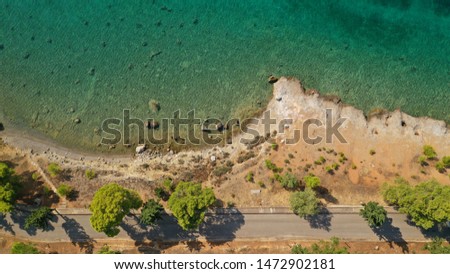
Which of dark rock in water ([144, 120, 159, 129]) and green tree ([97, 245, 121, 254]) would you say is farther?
dark rock in water ([144, 120, 159, 129])

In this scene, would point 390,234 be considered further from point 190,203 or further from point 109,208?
point 109,208

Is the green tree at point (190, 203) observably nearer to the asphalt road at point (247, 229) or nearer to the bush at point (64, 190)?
the asphalt road at point (247, 229)

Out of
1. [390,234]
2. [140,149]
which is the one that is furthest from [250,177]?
[390,234]

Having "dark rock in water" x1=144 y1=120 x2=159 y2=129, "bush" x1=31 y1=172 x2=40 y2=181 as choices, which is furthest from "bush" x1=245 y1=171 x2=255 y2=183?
"bush" x1=31 y1=172 x2=40 y2=181

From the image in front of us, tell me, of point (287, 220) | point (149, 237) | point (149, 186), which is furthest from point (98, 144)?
point (287, 220)

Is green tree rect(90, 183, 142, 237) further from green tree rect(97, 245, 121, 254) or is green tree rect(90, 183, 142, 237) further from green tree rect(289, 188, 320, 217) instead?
green tree rect(289, 188, 320, 217)

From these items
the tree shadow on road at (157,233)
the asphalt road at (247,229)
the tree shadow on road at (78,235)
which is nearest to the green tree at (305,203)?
the asphalt road at (247,229)

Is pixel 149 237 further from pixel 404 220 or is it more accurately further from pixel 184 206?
pixel 404 220
